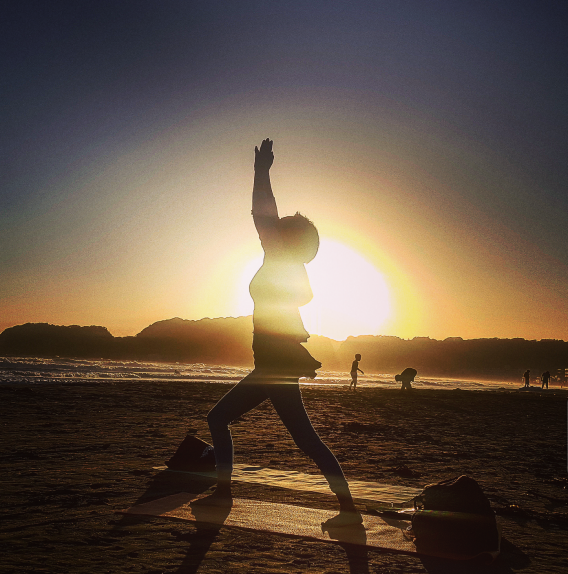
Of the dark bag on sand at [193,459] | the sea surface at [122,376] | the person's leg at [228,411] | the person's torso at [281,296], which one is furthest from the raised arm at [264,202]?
the sea surface at [122,376]

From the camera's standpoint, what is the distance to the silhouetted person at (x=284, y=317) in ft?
11.8

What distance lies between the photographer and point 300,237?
3.67 metres

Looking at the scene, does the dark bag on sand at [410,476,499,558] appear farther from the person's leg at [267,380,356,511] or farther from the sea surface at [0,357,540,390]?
the sea surface at [0,357,540,390]

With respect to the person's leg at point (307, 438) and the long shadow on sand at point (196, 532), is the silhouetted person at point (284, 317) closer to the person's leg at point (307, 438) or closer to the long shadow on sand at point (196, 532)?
the person's leg at point (307, 438)

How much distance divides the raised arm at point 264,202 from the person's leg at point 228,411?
99cm

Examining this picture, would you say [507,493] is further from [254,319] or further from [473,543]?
[254,319]

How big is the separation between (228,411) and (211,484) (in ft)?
4.53

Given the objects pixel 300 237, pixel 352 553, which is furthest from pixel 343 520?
pixel 300 237

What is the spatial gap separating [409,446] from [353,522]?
16.8 ft

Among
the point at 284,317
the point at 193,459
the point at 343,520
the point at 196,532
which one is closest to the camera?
the point at 196,532

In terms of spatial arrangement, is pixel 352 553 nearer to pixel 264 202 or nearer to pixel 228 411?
pixel 228 411

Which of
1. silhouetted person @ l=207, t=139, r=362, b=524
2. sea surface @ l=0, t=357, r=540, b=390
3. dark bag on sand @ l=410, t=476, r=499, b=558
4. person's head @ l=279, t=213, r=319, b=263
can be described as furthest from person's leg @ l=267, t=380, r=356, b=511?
sea surface @ l=0, t=357, r=540, b=390

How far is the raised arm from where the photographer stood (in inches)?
144

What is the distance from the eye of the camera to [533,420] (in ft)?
47.6
